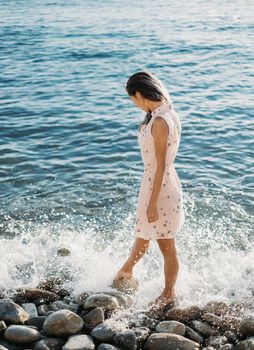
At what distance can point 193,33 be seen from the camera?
23.0 m

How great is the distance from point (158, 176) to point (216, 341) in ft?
5.20

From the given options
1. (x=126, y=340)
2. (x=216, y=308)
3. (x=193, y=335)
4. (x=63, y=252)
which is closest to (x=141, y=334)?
(x=126, y=340)

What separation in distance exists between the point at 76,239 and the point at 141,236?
2.04m

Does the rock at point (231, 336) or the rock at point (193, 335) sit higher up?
the rock at point (193, 335)

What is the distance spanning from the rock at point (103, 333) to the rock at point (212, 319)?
0.91 m

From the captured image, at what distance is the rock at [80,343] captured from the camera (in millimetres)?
5336

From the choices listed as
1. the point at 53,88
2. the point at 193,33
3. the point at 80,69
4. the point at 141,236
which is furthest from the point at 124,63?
the point at 141,236

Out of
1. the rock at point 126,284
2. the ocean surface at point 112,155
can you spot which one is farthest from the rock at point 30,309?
the rock at point 126,284

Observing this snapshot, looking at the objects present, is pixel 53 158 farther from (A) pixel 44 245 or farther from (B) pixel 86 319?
(B) pixel 86 319

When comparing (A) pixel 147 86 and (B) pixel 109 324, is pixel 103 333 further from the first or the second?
(A) pixel 147 86

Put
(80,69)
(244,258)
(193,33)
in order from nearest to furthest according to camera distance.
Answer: (244,258), (80,69), (193,33)

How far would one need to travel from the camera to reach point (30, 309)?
6051 millimetres

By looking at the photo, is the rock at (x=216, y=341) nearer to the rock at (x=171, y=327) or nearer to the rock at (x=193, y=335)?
the rock at (x=193, y=335)

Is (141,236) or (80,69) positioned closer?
(141,236)
